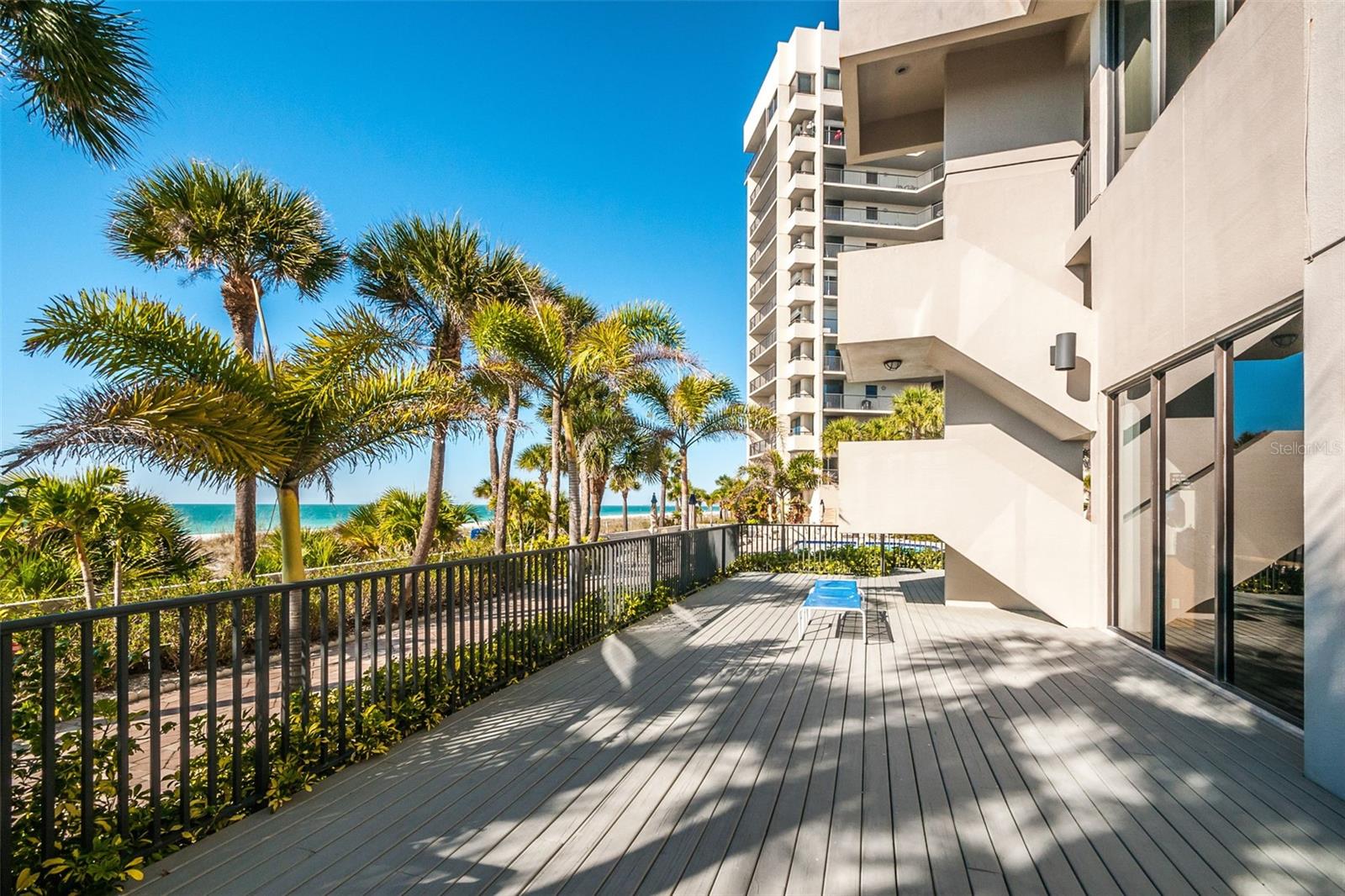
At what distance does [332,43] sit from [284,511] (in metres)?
12.5

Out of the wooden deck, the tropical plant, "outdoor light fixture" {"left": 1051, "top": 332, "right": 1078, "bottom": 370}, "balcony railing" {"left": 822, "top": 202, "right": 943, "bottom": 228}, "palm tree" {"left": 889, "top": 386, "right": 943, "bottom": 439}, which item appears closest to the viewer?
the wooden deck

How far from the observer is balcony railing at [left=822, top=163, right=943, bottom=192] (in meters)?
33.8

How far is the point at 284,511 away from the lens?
4.39 m

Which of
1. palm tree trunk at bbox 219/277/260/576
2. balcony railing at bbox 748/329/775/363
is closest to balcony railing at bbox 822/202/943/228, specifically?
Answer: balcony railing at bbox 748/329/775/363

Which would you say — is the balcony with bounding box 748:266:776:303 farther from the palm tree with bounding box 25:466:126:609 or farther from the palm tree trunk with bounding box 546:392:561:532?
the palm tree with bounding box 25:466:126:609

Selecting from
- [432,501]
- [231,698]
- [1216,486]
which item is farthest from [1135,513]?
[432,501]

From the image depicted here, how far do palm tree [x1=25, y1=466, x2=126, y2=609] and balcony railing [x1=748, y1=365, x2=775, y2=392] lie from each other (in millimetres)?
33254

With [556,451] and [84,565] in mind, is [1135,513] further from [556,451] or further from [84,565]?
[84,565]

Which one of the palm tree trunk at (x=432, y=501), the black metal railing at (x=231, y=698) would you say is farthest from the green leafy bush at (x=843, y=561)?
the black metal railing at (x=231, y=698)

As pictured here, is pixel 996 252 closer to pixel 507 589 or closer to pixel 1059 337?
pixel 1059 337

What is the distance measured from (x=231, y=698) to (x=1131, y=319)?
25.5 feet

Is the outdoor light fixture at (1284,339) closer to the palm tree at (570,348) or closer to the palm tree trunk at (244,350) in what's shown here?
the palm tree at (570,348)

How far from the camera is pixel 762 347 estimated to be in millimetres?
39969

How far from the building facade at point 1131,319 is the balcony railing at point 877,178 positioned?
83.2 ft
